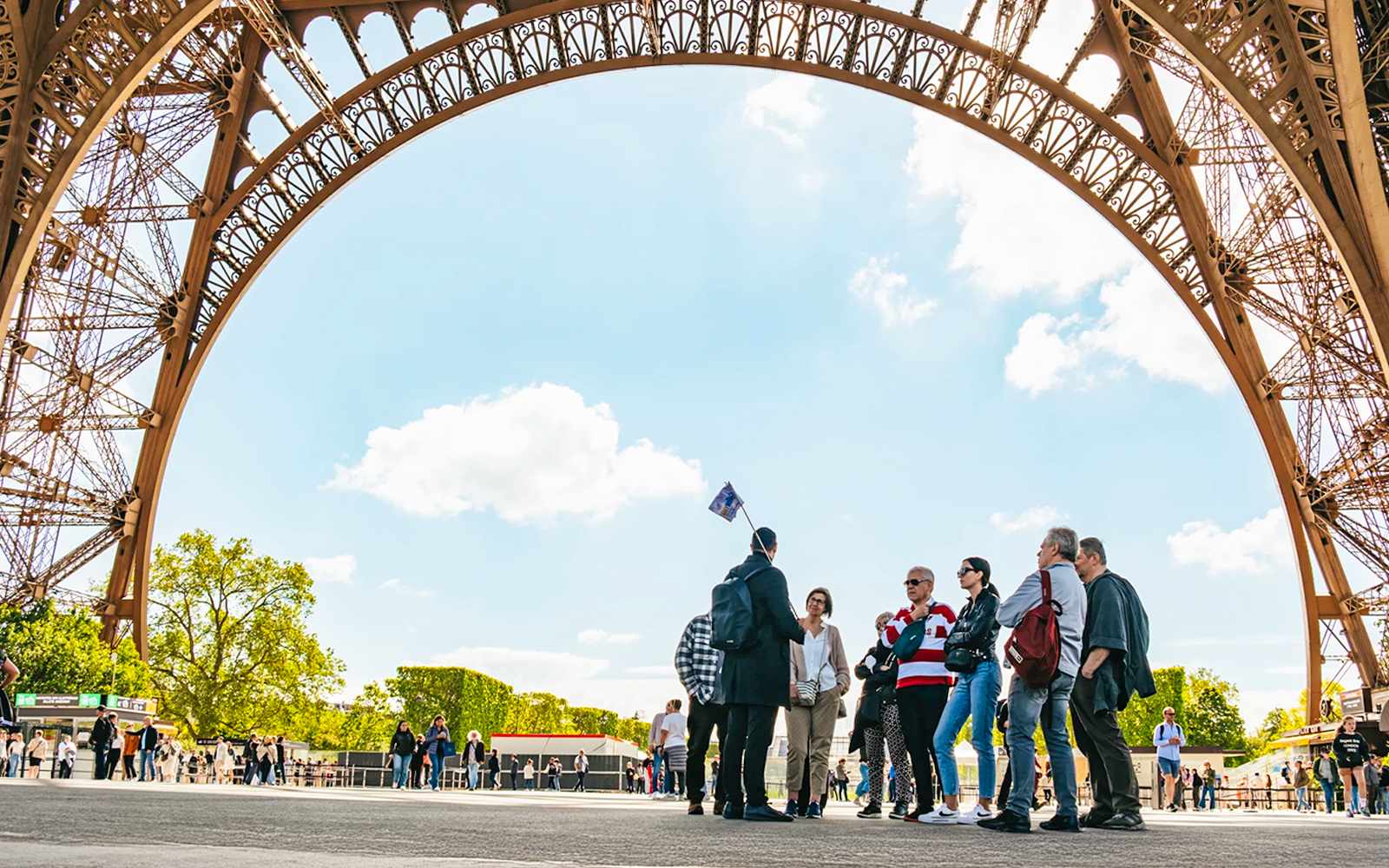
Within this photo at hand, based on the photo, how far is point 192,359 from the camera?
22.0m

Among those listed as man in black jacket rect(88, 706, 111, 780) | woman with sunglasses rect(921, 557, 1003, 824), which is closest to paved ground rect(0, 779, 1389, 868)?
woman with sunglasses rect(921, 557, 1003, 824)

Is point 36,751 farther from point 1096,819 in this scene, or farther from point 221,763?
point 1096,819

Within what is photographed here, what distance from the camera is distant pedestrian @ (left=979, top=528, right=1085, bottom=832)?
5676 millimetres

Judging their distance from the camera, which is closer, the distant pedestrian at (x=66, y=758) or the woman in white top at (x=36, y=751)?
the distant pedestrian at (x=66, y=758)

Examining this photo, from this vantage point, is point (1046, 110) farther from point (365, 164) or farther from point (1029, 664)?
point (1029, 664)

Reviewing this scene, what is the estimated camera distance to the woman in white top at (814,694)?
7566 millimetres

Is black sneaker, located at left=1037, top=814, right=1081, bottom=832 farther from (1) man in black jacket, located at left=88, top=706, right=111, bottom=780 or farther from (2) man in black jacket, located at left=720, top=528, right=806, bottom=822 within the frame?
(1) man in black jacket, located at left=88, top=706, right=111, bottom=780

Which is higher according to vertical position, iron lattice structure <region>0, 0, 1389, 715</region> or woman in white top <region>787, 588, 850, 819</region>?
iron lattice structure <region>0, 0, 1389, 715</region>

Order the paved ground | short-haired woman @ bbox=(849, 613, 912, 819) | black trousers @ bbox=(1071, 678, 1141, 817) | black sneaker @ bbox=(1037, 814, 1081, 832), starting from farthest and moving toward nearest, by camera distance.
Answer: short-haired woman @ bbox=(849, 613, 912, 819), black trousers @ bbox=(1071, 678, 1141, 817), black sneaker @ bbox=(1037, 814, 1081, 832), the paved ground

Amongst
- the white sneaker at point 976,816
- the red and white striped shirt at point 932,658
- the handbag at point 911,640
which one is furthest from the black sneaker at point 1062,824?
the handbag at point 911,640

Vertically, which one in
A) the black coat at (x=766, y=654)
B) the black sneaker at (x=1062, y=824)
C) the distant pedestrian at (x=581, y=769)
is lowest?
the distant pedestrian at (x=581, y=769)

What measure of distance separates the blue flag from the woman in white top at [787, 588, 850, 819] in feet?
3.99

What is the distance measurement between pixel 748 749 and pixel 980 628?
4.91 ft

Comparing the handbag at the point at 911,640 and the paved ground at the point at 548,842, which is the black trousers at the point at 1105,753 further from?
the handbag at the point at 911,640
